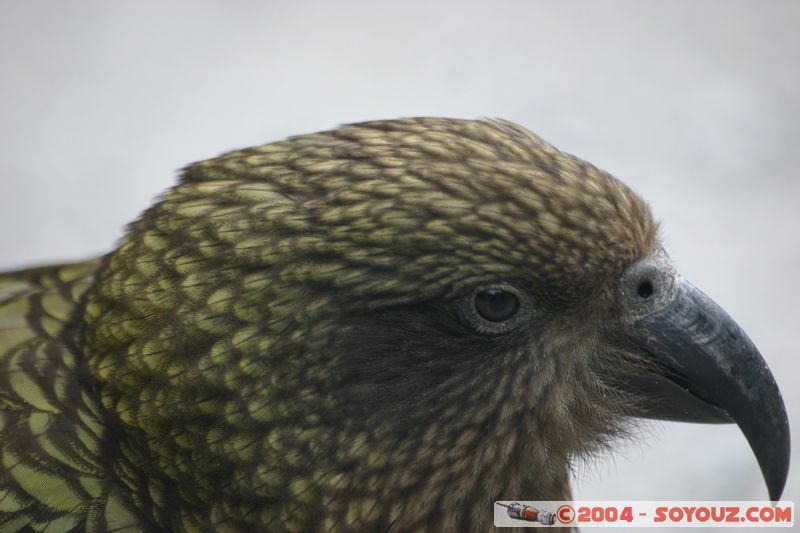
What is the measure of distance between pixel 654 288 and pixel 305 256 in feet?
2.41

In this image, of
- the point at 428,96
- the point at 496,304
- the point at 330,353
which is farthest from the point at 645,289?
the point at 428,96

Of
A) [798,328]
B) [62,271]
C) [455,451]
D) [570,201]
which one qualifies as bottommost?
[798,328]

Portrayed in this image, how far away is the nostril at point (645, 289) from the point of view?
2391mm

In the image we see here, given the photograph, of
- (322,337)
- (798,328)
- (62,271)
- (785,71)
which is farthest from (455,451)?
(785,71)

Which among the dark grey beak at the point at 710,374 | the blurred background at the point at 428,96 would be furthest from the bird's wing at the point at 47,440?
the blurred background at the point at 428,96

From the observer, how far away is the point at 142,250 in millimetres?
2412

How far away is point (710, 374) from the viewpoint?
2354 mm

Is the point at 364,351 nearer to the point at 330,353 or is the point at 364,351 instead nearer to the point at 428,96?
the point at 330,353

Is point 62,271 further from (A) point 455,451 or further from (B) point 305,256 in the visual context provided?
(A) point 455,451

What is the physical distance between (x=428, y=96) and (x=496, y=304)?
4.17 m

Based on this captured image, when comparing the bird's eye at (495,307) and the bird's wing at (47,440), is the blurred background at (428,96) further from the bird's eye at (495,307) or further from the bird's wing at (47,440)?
the bird's eye at (495,307)

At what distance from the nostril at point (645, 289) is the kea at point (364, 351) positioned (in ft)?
0.03

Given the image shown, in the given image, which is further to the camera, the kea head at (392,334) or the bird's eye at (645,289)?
the bird's eye at (645,289)

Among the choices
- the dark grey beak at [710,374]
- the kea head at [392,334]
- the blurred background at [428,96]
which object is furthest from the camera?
the blurred background at [428,96]
